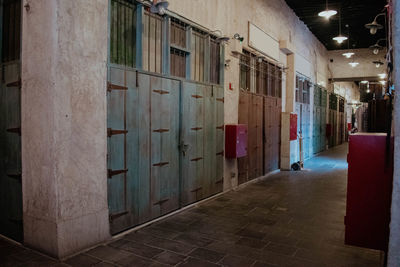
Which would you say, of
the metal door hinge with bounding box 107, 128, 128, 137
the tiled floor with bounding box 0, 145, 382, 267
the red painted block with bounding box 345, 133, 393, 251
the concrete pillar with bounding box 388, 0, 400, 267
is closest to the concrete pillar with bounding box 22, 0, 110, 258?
the metal door hinge with bounding box 107, 128, 128, 137

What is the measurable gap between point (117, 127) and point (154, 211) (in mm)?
1611

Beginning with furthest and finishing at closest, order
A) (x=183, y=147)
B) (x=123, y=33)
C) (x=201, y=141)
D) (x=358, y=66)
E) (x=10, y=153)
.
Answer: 1. (x=358, y=66)
2. (x=201, y=141)
3. (x=183, y=147)
4. (x=123, y=33)
5. (x=10, y=153)

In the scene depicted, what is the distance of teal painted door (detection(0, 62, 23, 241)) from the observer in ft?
13.7

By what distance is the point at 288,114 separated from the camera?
1059cm

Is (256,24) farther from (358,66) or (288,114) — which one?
(358,66)

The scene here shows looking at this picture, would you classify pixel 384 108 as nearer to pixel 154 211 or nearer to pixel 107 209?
pixel 154 211

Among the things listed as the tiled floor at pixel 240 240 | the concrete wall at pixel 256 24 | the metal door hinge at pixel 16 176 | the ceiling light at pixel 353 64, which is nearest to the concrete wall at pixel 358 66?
the ceiling light at pixel 353 64

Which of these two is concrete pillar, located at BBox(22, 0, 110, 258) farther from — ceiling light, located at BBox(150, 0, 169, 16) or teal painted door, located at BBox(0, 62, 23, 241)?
ceiling light, located at BBox(150, 0, 169, 16)

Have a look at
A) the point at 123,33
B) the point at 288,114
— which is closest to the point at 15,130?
the point at 123,33

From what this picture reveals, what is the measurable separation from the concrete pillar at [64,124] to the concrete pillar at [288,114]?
7.74 m

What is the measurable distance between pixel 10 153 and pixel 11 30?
1767mm

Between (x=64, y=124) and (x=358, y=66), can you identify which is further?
(x=358, y=66)

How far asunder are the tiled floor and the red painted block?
1.68 ft

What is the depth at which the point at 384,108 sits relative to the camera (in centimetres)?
581
